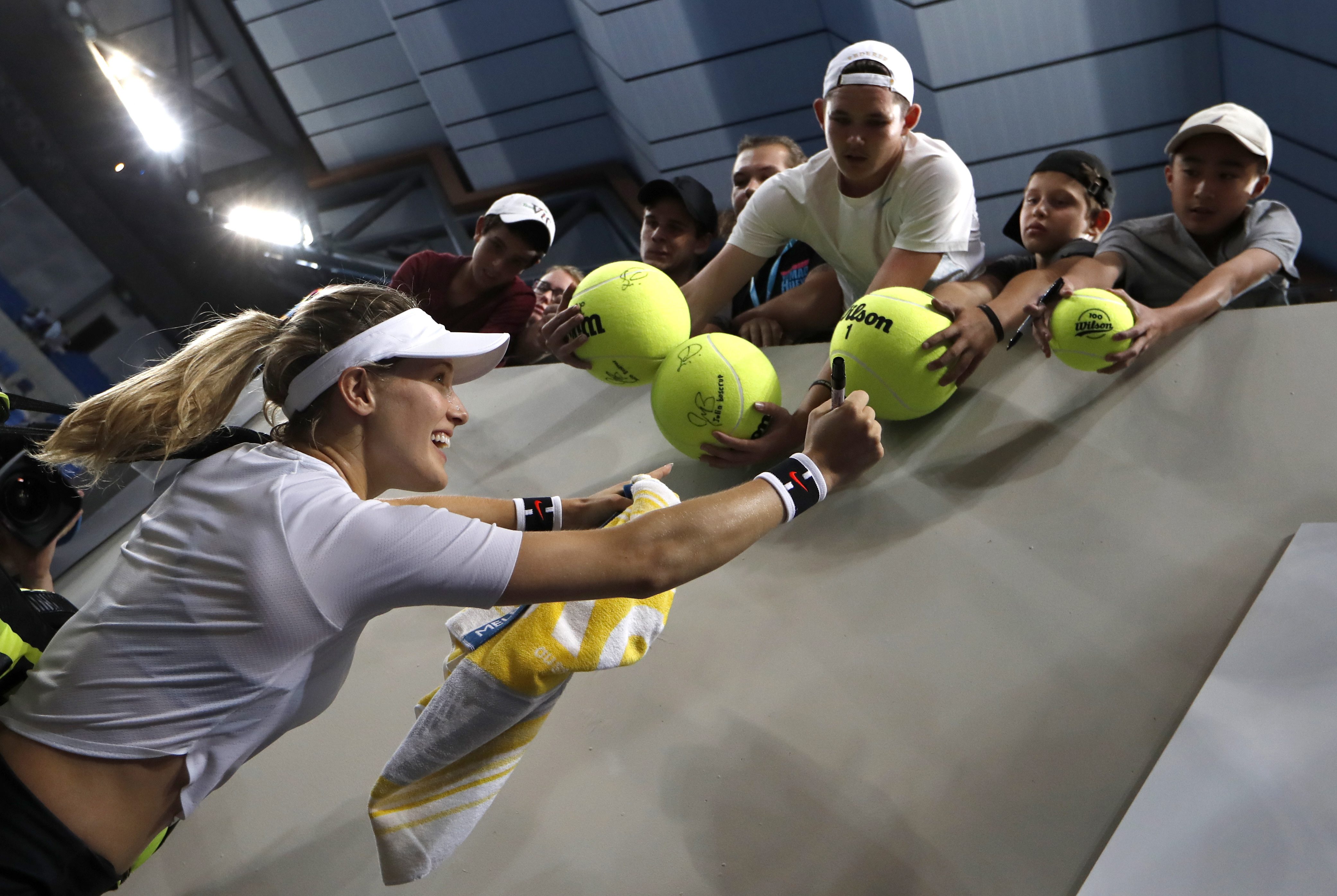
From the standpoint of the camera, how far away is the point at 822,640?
5.21 feet

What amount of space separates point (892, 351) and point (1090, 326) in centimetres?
39

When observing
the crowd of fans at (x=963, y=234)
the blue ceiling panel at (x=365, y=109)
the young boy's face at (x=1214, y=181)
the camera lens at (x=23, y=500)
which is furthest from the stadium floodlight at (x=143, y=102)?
the young boy's face at (x=1214, y=181)

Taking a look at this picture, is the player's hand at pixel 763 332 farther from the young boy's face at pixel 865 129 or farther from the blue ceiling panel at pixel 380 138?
the blue ceiling panel at pixel 380 138

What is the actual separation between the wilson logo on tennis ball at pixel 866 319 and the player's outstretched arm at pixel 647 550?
667mm

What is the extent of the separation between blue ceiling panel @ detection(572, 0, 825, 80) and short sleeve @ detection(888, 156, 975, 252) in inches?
119

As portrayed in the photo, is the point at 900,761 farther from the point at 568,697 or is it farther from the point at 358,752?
the point at 358,752

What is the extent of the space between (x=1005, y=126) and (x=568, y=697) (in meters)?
3.59

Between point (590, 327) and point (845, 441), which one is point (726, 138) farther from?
point (845, 441)

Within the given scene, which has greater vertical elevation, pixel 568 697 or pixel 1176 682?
pixel 568 697

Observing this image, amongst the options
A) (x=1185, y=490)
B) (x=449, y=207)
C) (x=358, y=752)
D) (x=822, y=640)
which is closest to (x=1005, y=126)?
(x=1185, y=490)

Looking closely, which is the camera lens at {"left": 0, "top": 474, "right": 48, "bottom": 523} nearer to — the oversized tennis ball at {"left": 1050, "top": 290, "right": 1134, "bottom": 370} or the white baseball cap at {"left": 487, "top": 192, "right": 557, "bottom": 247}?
the white baseball cap at {"left": 487, "top": 192, "right": 557, "bottom": 247}

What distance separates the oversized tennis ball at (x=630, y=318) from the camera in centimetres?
204

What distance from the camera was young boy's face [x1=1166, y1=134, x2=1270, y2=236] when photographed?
192cm

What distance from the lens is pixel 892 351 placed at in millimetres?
1763
